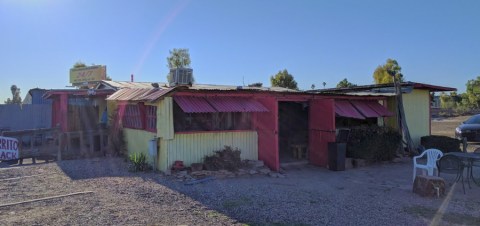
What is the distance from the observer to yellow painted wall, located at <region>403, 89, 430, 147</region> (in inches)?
590

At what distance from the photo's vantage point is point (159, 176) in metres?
9.84

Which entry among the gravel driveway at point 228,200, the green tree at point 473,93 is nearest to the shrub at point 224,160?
the gravel driveway at point 228,200

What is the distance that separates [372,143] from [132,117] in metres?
8.17

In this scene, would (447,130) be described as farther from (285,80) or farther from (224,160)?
(224,160)

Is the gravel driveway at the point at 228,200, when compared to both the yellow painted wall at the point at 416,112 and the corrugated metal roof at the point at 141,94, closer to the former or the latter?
the corrugated metal roof at the point at 141,94

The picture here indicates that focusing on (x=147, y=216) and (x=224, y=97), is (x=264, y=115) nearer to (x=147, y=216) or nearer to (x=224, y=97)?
(x=224, y=97)

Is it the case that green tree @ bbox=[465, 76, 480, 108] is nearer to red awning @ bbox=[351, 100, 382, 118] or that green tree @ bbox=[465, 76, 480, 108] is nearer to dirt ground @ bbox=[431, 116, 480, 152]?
dirt ground @ bbox=[431, 116, 480, 152]

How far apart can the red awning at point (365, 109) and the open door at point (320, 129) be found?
178cm

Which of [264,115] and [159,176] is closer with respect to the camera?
[159,176]

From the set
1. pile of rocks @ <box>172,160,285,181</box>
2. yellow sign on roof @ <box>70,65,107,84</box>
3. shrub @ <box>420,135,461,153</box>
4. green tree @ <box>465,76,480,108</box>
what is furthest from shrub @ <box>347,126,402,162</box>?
green tree @ <box>465,76,480,108</box>

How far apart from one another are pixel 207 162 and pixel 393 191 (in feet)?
15.9

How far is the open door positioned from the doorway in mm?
939

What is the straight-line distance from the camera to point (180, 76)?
1302 cm

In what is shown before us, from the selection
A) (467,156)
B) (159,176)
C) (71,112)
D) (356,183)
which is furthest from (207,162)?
(71,112)
